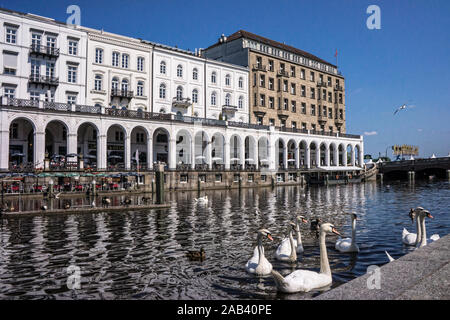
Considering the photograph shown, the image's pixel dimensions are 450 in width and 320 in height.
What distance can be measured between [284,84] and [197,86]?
20227mm

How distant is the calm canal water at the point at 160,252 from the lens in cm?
870

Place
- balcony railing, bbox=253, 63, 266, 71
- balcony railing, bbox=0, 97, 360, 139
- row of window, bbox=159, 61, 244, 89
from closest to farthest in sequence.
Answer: balcony railing, bbox=0, 97, 360, 139, row of window, bbox=159, 61, 244, 89, balcony railing, bbox=253, 63, 266, 71

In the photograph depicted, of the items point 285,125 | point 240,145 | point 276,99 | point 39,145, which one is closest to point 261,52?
point 276,99

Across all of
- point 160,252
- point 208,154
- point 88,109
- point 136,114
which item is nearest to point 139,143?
point 136,114

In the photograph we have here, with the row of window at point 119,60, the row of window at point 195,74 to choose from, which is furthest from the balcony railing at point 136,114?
the row of window at point 195,74

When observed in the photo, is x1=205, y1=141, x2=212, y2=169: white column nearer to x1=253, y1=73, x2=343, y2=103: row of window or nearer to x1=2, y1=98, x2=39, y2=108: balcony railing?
x1=253, y1=73, x2=343, y2=103: row of window

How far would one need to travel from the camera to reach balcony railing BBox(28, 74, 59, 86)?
41297 mm

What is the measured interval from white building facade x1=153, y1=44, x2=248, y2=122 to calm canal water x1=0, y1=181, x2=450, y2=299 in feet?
110

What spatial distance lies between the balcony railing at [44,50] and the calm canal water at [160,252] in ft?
91.1

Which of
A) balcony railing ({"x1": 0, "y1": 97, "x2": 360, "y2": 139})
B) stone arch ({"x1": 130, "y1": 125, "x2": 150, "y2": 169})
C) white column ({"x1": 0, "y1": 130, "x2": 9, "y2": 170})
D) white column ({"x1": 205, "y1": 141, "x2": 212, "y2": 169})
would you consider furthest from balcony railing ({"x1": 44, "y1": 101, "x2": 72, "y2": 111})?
white column ({"x1": 205, "y1": 141, "x2": 212, "y2": 169})

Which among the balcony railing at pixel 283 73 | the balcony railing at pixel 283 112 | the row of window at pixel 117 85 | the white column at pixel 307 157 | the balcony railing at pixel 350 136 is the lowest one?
the white column at pixel 307 157

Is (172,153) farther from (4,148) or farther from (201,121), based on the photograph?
(4,148)

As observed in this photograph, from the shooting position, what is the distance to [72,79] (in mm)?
44812

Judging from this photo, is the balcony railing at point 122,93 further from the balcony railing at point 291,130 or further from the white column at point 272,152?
the balcony railing at point 291,130
